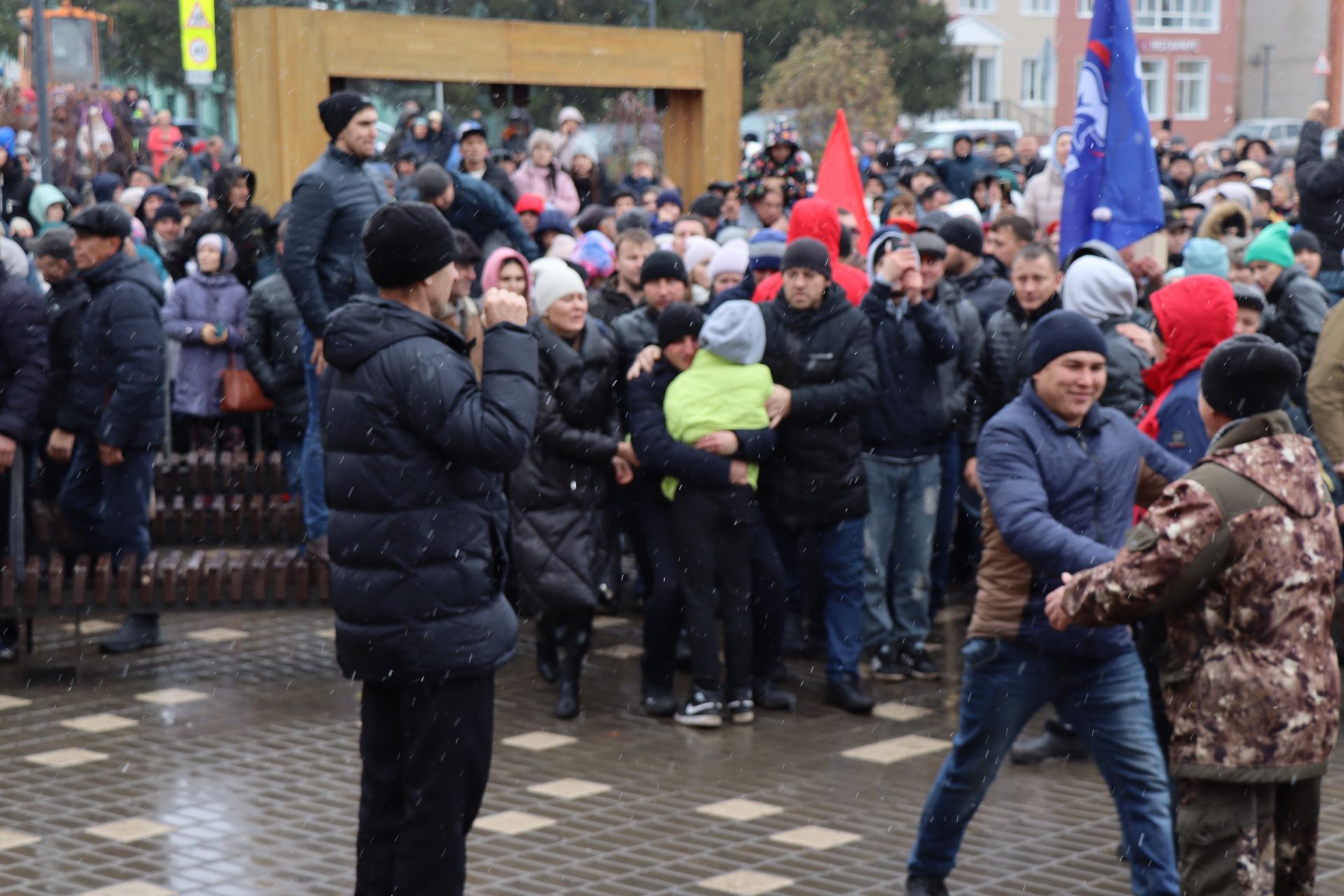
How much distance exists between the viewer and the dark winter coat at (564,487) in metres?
7.75

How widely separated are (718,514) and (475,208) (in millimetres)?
3285

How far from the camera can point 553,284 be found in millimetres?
7914

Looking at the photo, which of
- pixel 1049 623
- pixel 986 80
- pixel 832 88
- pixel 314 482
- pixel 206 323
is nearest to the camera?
pixel 1049 623

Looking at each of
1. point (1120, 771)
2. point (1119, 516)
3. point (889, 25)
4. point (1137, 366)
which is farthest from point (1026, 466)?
point (889, 25)

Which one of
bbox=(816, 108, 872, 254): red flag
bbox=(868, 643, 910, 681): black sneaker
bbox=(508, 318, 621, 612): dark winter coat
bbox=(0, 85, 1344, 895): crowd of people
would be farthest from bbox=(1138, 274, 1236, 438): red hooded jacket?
bbox=(816, 108, 872, 254): red flag

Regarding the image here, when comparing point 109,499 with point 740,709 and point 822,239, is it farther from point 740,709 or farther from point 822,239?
point 822,239

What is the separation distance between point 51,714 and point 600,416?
2.73 metres

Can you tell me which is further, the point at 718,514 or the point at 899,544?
the point at 899,544

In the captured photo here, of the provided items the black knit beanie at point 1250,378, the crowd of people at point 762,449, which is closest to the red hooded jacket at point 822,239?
the crowd of people at point 762,449

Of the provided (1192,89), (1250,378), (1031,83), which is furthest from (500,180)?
(1192,89)

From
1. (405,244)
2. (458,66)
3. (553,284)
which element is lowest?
(553,284)

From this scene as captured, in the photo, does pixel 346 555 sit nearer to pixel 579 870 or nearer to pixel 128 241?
pixel 579 870

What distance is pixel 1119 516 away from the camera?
5457 millimetres

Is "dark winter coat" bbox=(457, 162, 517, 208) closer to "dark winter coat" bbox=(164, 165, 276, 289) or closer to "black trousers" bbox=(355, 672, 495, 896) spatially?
"dark winter coat" bbox=(164, 165, 276, 289)
